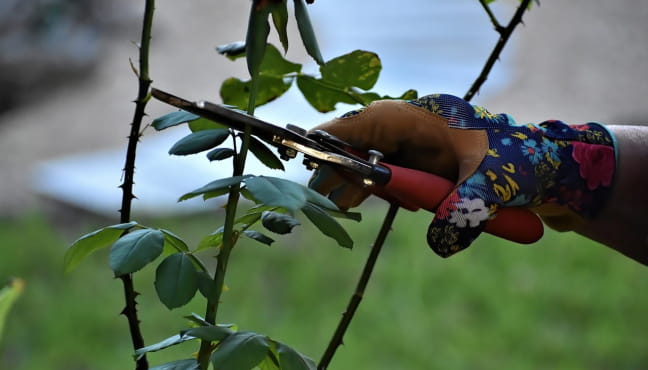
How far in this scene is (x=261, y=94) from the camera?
60 centimetres

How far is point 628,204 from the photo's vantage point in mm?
571

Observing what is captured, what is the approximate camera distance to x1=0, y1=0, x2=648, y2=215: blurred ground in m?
2.40

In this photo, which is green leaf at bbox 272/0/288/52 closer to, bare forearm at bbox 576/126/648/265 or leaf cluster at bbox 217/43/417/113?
leaf cluster at bbox 217/43/417/113

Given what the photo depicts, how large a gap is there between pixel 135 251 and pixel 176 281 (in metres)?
0.02

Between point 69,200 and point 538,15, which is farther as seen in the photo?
point 538,15

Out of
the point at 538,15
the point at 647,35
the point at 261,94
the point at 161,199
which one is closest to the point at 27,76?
the point at 161,199

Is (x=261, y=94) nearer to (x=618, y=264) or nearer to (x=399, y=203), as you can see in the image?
(x=399, y=203)

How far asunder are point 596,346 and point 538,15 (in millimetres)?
1574

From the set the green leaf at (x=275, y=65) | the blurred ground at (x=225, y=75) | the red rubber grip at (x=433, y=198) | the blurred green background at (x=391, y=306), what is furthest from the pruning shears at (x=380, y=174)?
the blurred ground at (x=225, y=75)

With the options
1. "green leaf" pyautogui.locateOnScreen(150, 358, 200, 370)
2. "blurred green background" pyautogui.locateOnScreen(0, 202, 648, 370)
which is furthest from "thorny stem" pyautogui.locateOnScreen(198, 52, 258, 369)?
"blurred green background" pyautogui.locateOnScreen(0, 202, 648, 370)

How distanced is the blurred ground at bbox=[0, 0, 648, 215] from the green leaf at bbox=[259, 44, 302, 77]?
169 cm

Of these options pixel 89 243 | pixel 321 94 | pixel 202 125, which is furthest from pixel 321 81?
pixel 89 243

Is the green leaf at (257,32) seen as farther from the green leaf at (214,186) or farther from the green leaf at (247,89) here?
the green leaf at (247,89)

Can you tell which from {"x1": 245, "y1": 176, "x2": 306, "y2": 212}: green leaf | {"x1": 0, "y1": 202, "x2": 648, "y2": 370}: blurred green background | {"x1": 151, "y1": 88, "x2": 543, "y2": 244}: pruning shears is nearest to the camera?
{"x1": 245, "y1": 176, "x2": 306, "y2": 212}: green leaf
